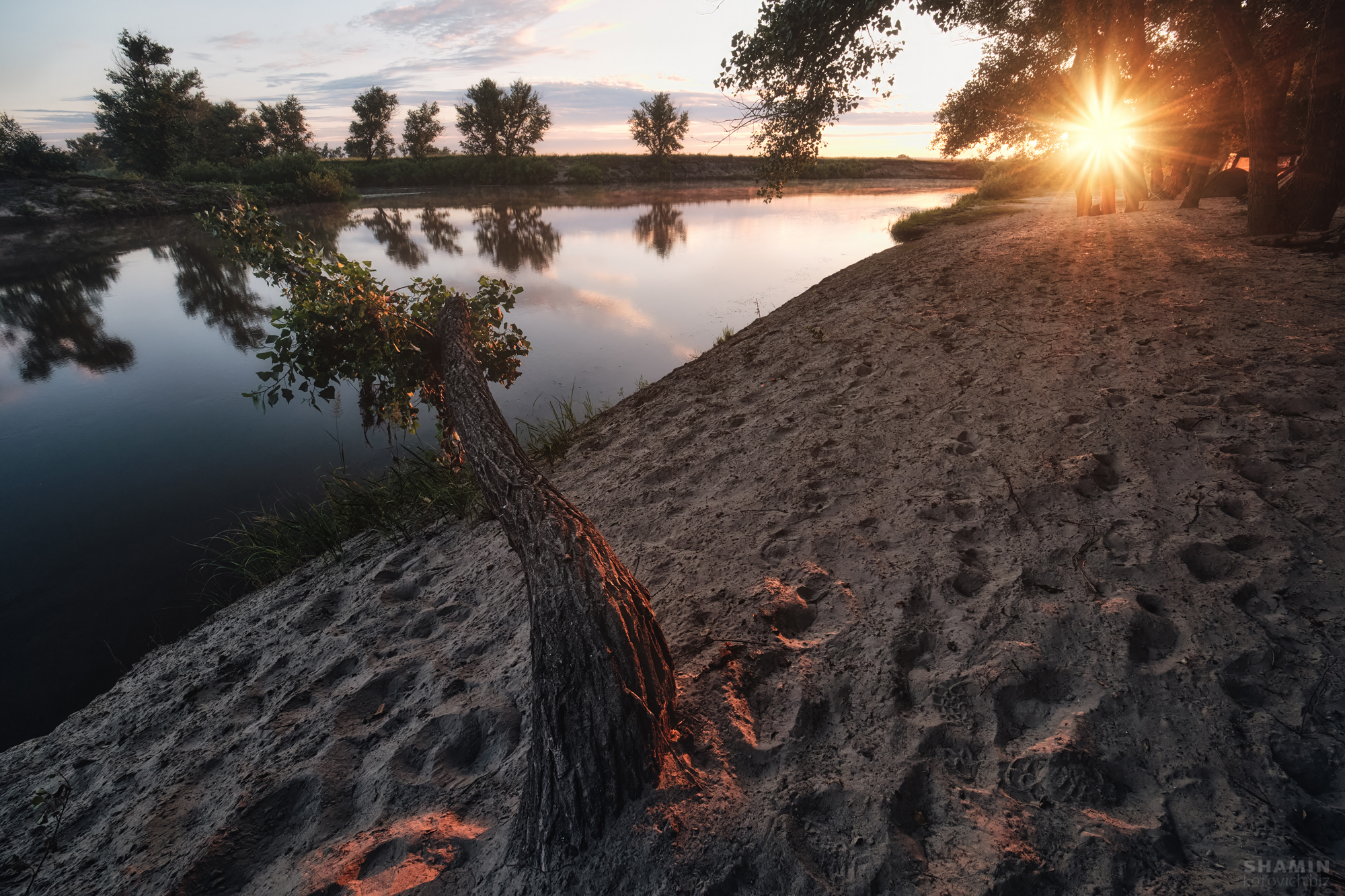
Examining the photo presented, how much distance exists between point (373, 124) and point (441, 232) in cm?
4813

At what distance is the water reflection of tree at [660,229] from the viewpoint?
1917 cm

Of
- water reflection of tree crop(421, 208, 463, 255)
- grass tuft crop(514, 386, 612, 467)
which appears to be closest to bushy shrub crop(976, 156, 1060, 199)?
water reflection of tree crop(421, 208, 463, 255)

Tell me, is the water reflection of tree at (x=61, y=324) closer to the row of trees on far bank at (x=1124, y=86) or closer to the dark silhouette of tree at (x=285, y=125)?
the row of trees on far bank at (x=1124, y=86)

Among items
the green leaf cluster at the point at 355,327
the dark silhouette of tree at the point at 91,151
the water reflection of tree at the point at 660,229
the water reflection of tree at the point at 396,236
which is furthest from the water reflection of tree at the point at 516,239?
the dark silhouette of tree at the point at 91,151

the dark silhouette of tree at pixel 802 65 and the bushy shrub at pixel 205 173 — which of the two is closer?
the dark silhouette of tree at pixel 802 65

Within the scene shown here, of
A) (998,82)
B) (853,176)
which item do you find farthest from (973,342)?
(853,176)

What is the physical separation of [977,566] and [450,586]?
335cm

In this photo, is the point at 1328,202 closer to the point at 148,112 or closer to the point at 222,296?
the point at 222,296

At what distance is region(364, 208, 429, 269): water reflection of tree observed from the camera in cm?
1768

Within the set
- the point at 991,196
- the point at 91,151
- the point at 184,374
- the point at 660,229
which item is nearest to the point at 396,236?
the point at 660,229

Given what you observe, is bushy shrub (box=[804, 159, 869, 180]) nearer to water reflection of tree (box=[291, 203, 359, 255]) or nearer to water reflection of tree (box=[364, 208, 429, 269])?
water reflection of tree (box=[364, 208, 429, 269])

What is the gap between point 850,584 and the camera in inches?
114

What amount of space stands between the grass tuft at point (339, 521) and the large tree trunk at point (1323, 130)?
35.0 ft

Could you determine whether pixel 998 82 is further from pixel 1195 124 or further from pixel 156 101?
pixel 156 101
